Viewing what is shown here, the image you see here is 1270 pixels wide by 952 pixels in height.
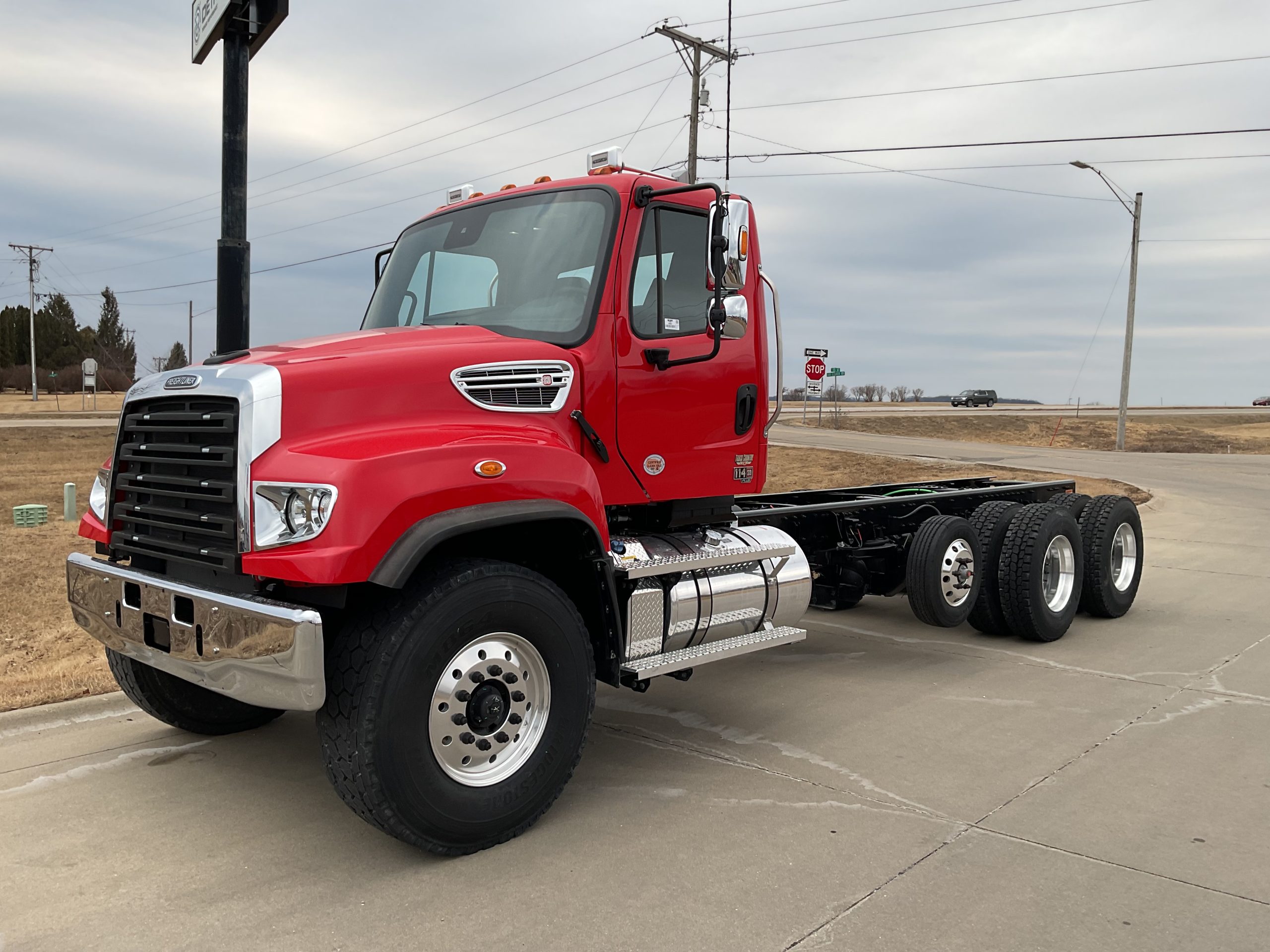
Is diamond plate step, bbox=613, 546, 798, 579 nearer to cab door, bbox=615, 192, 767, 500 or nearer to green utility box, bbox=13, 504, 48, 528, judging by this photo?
cab door, bbox=615, 192, 767, 500

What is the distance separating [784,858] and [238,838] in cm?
208

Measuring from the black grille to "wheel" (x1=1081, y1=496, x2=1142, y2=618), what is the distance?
663cm

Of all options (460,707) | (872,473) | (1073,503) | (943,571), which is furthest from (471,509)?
(872,473)

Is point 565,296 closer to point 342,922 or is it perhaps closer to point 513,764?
point 513,764

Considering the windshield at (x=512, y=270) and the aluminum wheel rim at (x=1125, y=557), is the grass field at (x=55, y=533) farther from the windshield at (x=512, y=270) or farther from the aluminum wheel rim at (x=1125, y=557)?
the aluminum wheel rim at (x=1125, y=557)

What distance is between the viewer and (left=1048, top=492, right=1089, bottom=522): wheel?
8.20 metres

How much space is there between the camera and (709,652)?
4.77 m

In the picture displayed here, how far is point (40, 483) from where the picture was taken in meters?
18.1

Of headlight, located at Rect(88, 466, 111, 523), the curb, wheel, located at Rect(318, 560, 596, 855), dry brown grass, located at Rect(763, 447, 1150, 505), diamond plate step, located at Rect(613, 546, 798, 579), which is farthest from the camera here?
dry brown grass, located at Rect(763, 447, 1150, 505)

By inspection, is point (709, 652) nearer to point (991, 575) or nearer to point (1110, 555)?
point (991, 575)

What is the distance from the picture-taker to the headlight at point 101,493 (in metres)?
4.35

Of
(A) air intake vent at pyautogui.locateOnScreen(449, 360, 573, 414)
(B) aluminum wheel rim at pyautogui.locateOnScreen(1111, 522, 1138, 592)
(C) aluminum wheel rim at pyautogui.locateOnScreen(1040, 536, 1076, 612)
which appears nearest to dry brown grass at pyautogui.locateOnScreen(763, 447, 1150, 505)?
(B) aluminum wheel rim at pyautogui.locateOnScreen(1111, 522, 1138, 592)

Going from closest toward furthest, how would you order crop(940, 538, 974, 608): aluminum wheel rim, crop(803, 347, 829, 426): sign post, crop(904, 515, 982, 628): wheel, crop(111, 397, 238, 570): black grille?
crop(111, 397, 238, 570): black grille < crop(904, 515, 982, 628): wheel < crop(940, 538, 974, 608): aluminum wheel rim < crop(803, 347, 829, 426): sign post

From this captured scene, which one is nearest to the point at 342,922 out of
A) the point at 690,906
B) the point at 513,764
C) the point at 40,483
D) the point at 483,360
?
the point at 513,764
